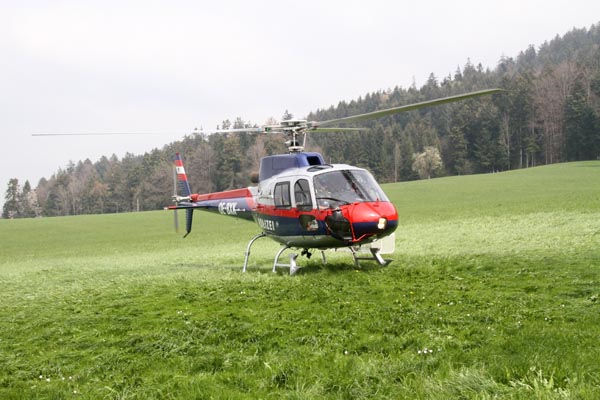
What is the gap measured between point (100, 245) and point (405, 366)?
A: 34647 mm

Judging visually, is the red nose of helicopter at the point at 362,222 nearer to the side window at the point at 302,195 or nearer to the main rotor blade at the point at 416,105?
the side window at the point at 302,195

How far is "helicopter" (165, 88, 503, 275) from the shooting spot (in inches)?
449

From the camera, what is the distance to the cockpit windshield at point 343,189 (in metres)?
11.6

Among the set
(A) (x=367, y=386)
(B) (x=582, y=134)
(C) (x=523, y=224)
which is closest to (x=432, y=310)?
(A) (x=367, y=386)

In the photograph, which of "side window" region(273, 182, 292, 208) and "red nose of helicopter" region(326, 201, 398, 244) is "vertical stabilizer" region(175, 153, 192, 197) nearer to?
"side window" region(273, 182, 292, 208)

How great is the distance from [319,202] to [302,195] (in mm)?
531

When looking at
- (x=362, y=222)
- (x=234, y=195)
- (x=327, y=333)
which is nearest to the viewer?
(x=327, y=333)

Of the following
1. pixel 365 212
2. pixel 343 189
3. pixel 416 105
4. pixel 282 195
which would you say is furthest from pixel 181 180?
pixel 416 105

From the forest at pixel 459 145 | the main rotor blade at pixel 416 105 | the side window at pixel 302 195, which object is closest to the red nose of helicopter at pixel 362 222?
the side window at pixel 302 195

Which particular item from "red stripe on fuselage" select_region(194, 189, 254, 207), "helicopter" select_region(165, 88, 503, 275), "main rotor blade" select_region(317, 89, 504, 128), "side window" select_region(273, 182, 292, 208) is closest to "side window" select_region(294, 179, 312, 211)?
"helicopter" select_region(165, 88, 503, 275)

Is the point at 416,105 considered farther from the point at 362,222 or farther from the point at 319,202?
the point at 319,202

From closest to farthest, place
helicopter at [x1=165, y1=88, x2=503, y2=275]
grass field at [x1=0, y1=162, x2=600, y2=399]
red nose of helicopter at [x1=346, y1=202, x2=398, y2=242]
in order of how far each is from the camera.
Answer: grass field at [x1=0, y1=162, x2=600, y2=399] → red nose of helicopter at [x1=346, y1=202, x2=398, y2=242] → helicopter at [x1=165, y1=88, x2=503, y2=275]

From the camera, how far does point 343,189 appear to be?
1174cm

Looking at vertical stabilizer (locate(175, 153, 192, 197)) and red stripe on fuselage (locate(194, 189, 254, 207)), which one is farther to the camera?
vertical stabilizer (locate(175, 153, 192, 197))
